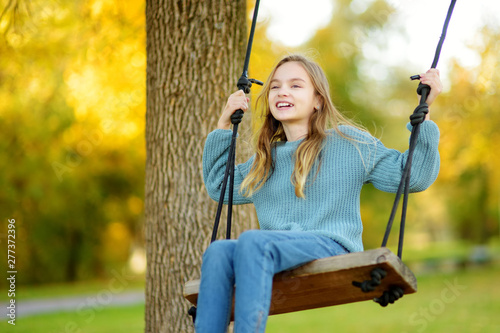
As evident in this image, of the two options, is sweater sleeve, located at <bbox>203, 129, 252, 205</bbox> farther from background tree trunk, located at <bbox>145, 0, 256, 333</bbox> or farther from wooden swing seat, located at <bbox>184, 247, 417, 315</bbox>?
wooden swing seat, located at <bbox>184, 247, 417, 315</bbox>

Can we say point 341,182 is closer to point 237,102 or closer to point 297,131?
point 297,131

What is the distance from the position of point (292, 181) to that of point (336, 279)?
669 mm

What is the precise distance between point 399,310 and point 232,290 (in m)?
9.02

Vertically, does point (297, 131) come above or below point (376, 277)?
above

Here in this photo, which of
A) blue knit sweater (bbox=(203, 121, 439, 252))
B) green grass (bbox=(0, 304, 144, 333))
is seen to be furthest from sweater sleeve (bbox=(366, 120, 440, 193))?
green grass (bbox=(0, 304, 144, 333))

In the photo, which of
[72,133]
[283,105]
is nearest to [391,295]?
[283,105]

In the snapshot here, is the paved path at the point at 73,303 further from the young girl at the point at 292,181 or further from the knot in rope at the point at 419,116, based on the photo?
the knot in rope at the point at 419,116

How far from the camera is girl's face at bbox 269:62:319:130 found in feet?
9.56

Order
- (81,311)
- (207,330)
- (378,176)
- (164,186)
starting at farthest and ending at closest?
(81,311) → (164,186) → (378,176) → (207,330)

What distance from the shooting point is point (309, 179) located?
275 cm

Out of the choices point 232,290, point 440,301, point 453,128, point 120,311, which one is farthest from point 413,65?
point 232,290

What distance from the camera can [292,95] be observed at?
9.58 ft

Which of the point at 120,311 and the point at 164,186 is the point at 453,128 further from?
the point at 164,186

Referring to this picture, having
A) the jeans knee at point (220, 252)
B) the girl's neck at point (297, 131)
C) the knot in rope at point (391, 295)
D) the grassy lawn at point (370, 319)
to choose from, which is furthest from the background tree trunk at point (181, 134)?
the grassy lawn at point (370, 319)
